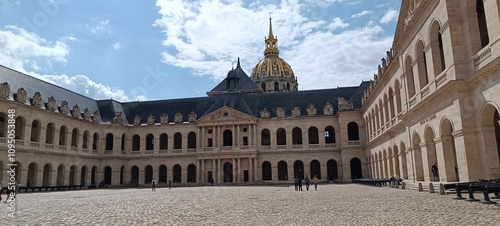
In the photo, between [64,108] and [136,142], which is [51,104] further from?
[136,142]

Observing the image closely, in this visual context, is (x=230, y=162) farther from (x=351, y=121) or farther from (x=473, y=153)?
(x=473, y=153)

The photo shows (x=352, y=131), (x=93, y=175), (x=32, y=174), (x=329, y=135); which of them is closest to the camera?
(x=32, y=174)

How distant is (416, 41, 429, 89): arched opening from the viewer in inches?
950

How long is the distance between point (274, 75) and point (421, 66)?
77505mm

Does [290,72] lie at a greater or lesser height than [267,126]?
greater

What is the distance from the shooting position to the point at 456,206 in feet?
44.7

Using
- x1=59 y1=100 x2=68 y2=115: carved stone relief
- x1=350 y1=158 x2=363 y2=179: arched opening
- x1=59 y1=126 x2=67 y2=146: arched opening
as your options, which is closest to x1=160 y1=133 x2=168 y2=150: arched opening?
x1=59 y1=126 x2=67 y2=146: arched opening

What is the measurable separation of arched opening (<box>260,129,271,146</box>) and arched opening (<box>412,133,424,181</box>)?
34274mm

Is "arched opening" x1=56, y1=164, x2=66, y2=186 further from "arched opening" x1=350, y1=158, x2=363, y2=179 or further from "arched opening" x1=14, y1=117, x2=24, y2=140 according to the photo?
"arched opening" x1=350, y1=158, x2=363, y2=179

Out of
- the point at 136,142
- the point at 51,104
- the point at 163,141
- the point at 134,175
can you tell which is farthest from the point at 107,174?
the point at 51,104

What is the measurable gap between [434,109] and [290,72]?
272ft

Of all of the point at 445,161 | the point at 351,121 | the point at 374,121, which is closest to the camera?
the point at 445,161

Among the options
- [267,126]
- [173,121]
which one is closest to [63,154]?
[173,121]

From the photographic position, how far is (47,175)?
46.5 m
